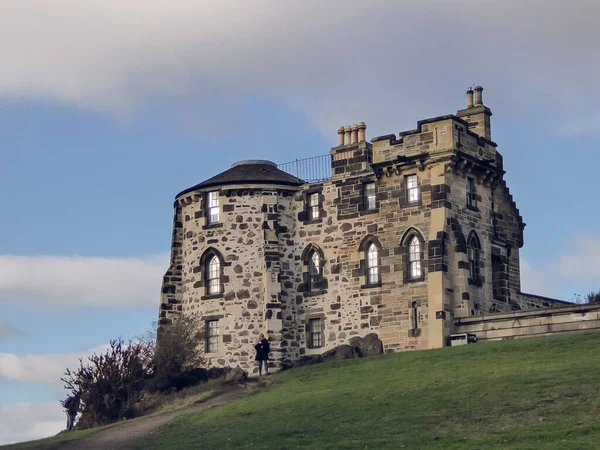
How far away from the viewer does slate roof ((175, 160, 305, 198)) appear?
5169 cm

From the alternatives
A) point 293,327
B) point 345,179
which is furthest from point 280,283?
point 345,179

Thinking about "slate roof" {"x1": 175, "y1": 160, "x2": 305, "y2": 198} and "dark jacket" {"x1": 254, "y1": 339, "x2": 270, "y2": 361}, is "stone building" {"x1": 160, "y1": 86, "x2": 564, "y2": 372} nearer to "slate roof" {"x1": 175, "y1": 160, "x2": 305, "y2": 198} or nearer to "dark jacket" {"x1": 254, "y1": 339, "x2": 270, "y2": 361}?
"slate roof" {"x1": 175, "y1": 160, "x2": 305, "y2": 198}

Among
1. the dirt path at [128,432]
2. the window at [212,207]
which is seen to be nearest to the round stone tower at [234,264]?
the window at [212,207]

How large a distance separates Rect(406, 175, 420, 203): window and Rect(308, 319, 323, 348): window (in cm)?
626

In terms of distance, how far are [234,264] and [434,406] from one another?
18641 mm

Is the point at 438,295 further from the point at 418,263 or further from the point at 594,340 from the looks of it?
the point at 594,340

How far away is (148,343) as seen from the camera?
2007 inches

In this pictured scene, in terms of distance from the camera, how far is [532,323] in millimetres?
44594

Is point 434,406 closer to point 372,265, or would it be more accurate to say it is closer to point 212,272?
point 372,265

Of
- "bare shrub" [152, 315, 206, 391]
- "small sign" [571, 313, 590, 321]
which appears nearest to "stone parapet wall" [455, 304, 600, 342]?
"small sign" [571, 313, 590, 321]

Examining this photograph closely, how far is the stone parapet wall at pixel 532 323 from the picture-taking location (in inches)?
1709

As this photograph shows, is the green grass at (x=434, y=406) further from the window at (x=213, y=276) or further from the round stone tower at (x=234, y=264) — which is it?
the window at (x=213, y=276)

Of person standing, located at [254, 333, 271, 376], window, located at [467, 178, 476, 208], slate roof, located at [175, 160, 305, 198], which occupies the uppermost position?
slate roof, located at [175, 160, 305, 198]

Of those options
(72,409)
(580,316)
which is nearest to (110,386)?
(72,409)
